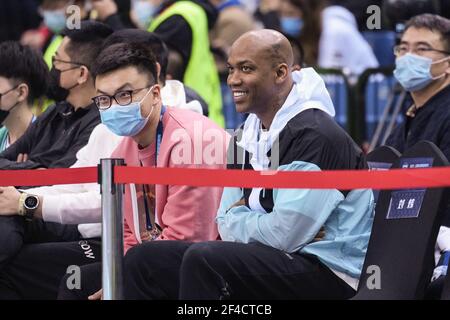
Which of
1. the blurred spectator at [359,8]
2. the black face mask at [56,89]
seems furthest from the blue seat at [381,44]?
the black face mask at [56,89]

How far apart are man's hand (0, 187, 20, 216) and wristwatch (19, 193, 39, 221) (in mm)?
28

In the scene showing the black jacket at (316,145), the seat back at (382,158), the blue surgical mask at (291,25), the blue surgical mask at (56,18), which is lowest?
the seat back at (382,158)

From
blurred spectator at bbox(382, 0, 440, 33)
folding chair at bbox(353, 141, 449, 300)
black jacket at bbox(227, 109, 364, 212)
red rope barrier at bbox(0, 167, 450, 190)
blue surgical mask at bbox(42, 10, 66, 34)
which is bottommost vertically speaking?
folding chair at bbox(353, 141, 449, 300)

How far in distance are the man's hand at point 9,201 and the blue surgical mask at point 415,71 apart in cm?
247

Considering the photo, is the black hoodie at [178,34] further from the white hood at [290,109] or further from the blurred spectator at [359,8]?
the white hood at [290,109]

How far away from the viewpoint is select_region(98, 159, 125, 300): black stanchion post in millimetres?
6152

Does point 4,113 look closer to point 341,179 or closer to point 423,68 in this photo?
point 423,68

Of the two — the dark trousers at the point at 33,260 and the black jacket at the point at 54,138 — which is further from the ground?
the black jacket at the point at 54,138

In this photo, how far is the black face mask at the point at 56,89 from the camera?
306 inches

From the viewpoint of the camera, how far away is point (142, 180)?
6.09 metres

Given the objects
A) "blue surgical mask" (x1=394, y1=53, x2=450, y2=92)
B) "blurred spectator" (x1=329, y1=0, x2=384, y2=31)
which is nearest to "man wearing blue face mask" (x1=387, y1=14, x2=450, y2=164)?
"blue surgical mask" (x1=394, y1=53, x2=450, y2=92)

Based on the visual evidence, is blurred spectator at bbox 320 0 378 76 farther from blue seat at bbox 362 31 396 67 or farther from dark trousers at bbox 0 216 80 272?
dark trousers at bbox 0 216 80 272

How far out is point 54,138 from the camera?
774 centimetres

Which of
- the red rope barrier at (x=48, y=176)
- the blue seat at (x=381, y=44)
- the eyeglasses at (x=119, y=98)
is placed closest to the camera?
the red rope barrier at (x=48, y=176)
